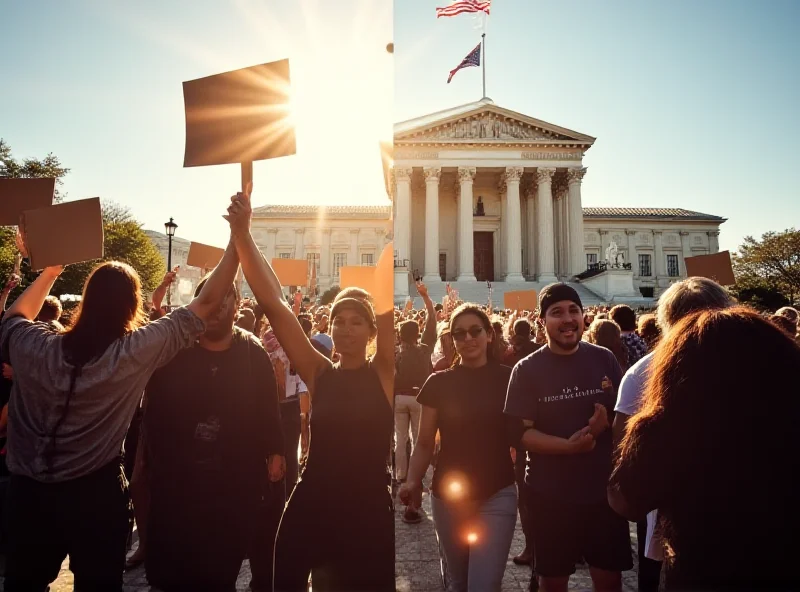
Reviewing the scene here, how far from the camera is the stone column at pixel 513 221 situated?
37.2 metres

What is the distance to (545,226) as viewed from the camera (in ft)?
121

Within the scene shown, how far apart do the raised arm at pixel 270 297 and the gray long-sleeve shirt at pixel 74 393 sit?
0.36 meters

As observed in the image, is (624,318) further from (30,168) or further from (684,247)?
(684,247)

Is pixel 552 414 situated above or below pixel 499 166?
below

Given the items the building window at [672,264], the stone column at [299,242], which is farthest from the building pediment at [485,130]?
the building window at [672,264]

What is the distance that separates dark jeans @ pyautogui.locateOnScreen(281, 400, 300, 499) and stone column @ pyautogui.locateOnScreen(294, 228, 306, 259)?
153 ft

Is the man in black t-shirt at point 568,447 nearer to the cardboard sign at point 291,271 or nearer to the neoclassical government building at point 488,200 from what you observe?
the cardboard sign at point 291,271

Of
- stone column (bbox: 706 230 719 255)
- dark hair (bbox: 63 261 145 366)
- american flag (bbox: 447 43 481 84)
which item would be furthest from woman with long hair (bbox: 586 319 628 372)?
stone column (bbox: 706 230 719 255)

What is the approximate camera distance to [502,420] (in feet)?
8.88

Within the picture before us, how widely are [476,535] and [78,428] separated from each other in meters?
1.99

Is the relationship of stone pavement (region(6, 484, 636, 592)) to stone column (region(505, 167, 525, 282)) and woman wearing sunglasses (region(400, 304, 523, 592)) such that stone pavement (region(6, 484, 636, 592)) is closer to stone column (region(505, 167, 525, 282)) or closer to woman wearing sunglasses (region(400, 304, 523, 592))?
woman wearing sunglasses (region(400, 304, 523, 592))

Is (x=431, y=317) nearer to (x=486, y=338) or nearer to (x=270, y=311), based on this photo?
(x=486, y=338)

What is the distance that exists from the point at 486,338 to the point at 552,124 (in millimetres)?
38558

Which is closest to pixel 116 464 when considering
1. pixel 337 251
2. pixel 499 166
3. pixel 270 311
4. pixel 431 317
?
pixel 270 311
